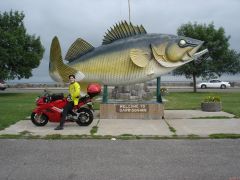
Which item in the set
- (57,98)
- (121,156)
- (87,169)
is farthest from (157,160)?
(57,98)

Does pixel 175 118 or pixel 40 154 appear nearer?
pixel 40 154

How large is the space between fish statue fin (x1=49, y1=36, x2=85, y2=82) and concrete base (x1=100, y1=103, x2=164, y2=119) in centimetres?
151

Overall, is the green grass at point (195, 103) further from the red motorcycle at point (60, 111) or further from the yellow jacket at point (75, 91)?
the yellow jacket at point (75, 91)

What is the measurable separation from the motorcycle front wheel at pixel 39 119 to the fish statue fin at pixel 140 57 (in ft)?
10.8

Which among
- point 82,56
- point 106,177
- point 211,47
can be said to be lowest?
point 106,177

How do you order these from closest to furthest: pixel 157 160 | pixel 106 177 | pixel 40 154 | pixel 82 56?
pixel 106 177, pixel 157 160, pixel 40 154, pixel 82 56

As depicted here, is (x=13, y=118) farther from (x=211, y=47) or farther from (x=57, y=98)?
(x=211, y=47)

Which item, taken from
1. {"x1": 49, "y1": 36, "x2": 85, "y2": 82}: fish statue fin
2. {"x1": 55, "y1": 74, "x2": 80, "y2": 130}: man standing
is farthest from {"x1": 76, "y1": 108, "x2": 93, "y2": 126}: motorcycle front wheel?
{"x1": 49, "y1": 36, "x2": 85, "y2": 82}: fish statue fin

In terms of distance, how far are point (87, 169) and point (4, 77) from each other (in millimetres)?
23763

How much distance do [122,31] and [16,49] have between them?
55.8ft

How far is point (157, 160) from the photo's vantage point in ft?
22.6

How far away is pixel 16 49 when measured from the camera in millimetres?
28312

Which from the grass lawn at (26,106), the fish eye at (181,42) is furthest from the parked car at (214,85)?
the fish eye at (181,42)

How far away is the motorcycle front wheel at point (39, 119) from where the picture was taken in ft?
36.4
